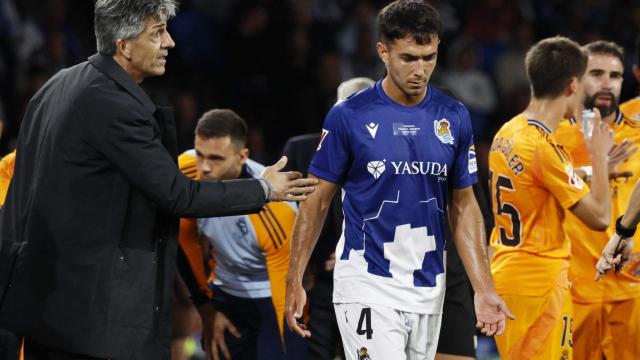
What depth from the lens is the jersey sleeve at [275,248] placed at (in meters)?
6.11

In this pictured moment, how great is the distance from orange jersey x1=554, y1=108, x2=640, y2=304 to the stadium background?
4493mm

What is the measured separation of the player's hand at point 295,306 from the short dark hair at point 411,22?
4.05ft

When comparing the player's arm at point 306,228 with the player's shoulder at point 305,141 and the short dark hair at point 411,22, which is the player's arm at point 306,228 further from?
the player's shoulder at point 305,141

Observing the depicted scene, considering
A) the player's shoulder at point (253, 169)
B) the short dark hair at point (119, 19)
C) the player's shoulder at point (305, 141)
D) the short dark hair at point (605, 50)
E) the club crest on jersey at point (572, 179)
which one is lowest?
the player's shoulder at point (253, 169)

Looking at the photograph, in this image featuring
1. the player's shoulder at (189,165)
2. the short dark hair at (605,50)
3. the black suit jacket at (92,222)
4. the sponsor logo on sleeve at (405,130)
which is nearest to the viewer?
the black suit jacket at (92,222)

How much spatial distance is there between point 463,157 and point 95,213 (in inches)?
69.3

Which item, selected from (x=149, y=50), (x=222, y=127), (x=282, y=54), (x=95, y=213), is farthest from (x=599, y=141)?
(x=282, y=54)

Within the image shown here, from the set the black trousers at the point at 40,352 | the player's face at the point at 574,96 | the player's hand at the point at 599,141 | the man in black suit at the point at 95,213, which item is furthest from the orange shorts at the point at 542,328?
the black trousers at the point at 40,352

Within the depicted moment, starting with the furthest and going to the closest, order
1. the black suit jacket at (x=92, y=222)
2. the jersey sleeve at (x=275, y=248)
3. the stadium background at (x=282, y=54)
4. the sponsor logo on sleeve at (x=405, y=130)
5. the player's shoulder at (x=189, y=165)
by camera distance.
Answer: the stadium background at (x=282, y=54) → the player's shoulder at (x=189, y=165) → the jersey sleeve at (x=275, y=248) → the sponsor logo on sleeve at (x=405, y=130) → the black suit jacket at (x=92, y=222)

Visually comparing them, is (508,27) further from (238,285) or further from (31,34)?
(238,285)

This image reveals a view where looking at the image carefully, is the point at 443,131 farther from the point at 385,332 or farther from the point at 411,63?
the point at 385,332

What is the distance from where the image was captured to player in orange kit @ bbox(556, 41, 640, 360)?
604cm

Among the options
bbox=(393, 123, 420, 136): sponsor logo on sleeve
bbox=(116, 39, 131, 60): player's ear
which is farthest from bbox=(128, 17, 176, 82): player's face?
bbox=(393, 123, 420, 136): sponsor logo on sleeve

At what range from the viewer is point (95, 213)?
4070 mm
